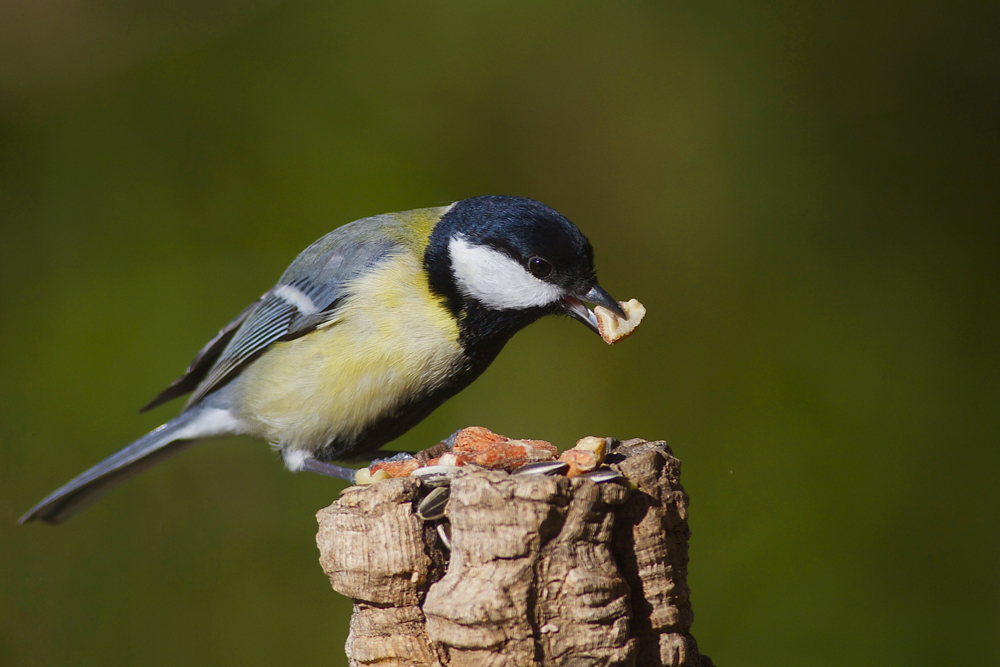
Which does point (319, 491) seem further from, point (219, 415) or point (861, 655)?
point (861, 655)

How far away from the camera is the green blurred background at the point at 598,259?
7.37ft

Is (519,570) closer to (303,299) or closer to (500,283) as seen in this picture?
(500,283)

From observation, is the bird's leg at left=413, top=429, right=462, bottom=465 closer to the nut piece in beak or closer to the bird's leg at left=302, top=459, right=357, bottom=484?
the bird's leg at left=302, top=459, right=357, bottom=484

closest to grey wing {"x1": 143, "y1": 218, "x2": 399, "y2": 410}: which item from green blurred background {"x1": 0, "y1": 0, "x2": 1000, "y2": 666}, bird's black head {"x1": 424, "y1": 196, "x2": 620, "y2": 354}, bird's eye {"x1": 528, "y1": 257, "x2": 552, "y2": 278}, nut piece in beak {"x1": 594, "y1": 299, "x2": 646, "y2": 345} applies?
bird's black head {"x1": 424, "y1": 196, "x2": 620, "y2": 354}

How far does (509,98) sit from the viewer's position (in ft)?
8.57

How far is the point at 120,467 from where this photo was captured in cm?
183

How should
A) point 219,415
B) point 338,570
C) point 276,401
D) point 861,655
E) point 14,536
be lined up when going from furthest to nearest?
point 14,536 < point 861,655 < point 219,415 < point 276,401 < point 338,570

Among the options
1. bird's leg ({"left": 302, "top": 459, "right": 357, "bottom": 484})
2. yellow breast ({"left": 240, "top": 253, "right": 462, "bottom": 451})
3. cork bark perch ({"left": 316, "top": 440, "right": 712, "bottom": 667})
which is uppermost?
yellow breast ({"left": 240, "top": 253, "right": 462, "bottom": 451})

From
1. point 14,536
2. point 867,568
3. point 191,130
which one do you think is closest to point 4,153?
point 191,130

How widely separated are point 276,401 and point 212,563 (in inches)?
43.1

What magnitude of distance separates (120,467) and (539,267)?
4.01ft

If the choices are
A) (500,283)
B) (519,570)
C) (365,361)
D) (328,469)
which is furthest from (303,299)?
(519,570)

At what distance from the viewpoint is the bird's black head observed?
4.62 feet

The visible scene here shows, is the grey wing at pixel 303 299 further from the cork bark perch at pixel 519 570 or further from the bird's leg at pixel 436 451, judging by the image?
the cork bark perch at pixel 519 570
